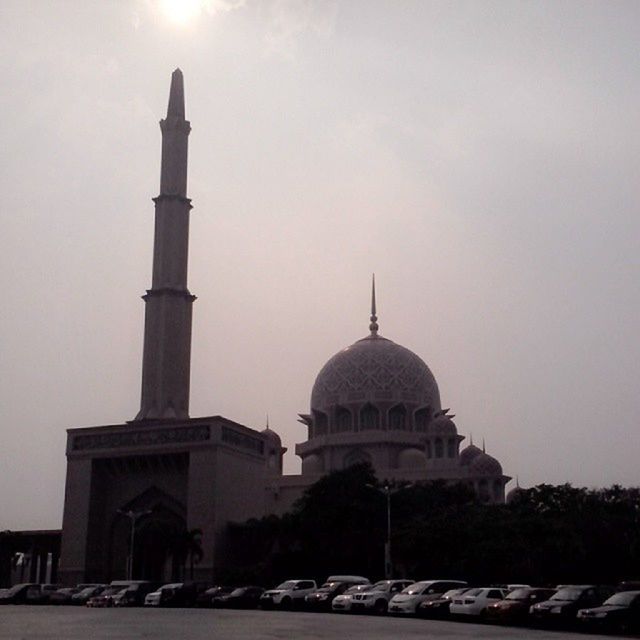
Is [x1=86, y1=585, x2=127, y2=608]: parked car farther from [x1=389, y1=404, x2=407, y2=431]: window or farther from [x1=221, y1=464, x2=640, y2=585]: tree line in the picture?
[x1=389, y1=404, x2=407, y2=431]: window

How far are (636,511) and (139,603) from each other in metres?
23.7

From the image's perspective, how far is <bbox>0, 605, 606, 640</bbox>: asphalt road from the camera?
18.7m

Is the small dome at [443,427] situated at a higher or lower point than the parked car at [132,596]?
higher

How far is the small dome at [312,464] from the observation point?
240 ft

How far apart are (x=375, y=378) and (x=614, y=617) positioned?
5327cm

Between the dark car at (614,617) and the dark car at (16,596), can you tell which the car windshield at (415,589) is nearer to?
the dark car at (614,617)

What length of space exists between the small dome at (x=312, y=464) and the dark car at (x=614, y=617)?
50904 mm

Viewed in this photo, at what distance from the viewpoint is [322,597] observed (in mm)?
31875

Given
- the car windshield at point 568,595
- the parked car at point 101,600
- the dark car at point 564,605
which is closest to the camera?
the dark car at point 564,605

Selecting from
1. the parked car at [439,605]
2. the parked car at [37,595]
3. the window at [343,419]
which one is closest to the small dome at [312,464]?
the window at [343,419]

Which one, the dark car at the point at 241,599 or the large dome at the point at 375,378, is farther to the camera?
the large dome at the point at 375,378

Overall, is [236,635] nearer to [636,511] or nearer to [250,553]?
[636,511]

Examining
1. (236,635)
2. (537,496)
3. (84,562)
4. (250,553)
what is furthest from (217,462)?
(236,635)

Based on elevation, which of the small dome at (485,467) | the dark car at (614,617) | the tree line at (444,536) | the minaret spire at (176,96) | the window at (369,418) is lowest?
the dark car at (614,617)
